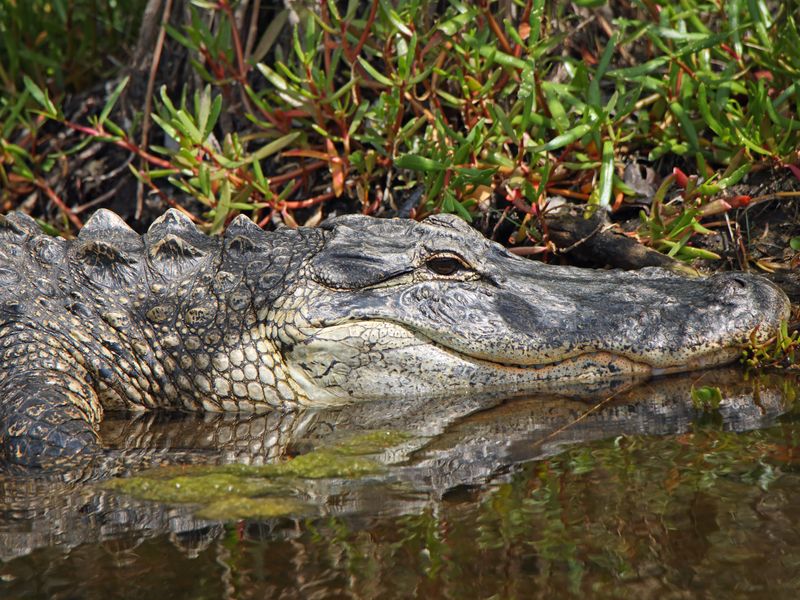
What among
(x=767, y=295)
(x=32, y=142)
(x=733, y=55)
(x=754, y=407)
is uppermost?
(x=32, y=142)

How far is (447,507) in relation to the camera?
2734mm

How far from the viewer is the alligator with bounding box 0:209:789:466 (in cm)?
400

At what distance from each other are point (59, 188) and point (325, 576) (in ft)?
14.9

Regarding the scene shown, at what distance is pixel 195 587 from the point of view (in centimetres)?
235

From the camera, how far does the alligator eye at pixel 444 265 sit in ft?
13.5

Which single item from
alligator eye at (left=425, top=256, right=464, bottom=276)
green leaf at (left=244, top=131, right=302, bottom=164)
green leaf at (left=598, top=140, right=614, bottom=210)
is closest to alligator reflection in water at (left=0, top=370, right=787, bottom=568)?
alligator eye at (left=425, top=256, right=464, bottom=276)

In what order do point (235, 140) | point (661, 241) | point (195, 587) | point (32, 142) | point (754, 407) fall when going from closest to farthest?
point (195, 587) → point (754, 407) → point (661, 241) → point (235, 140) → point (32, 142)

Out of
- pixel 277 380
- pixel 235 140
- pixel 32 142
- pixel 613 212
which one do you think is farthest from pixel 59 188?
pixel 613 212

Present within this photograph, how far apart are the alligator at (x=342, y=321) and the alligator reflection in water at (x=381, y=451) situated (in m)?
0.13

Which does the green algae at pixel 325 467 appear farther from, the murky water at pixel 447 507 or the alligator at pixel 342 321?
the alligator at pixel 342 321

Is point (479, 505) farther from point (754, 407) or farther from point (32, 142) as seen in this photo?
point (32, 142)

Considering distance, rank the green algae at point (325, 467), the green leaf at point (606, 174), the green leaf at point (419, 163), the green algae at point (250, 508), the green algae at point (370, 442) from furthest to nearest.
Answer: the green leaf at point (606, 174)
the green leaf at point (419, 163)
the green algae at point (370, 442)
the green algae at point (325, 467)
the green algae at point (250, 508)

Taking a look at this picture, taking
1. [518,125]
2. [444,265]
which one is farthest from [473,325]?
[518,125]

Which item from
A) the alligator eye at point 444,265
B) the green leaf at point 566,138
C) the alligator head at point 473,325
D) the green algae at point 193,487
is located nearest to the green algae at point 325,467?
the green algae at point 193,487
